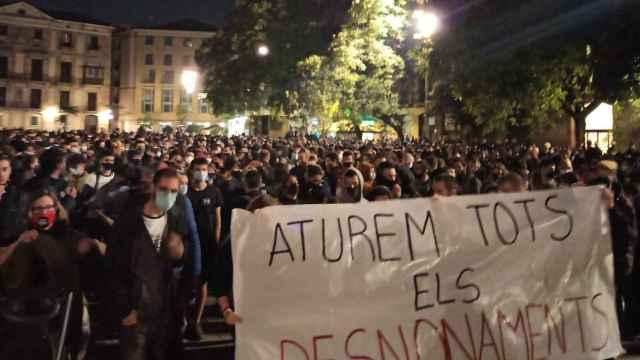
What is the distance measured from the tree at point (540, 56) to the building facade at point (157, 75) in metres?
69.7

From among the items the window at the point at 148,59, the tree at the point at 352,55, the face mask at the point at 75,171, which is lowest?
the face mask at the point at 75,171

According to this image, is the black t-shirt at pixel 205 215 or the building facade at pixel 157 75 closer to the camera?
the black t-shirt at pixel 205 215

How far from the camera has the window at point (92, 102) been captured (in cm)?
8881

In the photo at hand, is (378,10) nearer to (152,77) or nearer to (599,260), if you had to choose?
(599,260)

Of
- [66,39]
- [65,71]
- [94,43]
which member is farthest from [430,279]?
[94,43]

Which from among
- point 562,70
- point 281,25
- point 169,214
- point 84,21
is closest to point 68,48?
point 84,21

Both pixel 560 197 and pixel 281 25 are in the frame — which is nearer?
pixel 560 197

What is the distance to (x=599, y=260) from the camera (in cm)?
521

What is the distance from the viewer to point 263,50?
106ft

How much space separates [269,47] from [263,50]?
6.58 feet

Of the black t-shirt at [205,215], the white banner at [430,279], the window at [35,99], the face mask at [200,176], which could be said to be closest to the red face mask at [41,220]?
the white banner at [430,279]

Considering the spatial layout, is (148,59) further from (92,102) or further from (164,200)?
(164,200)

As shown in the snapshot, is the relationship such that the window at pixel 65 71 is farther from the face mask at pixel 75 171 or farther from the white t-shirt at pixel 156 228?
the white t-shirt at pixel 156 228

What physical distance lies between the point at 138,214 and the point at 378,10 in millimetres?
27462
